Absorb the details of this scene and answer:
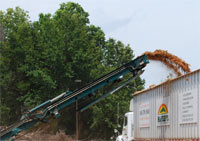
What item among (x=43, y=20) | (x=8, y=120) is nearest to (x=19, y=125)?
(x=8, y=120)

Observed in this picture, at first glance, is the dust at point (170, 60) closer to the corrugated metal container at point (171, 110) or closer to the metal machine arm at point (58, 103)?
the metal machine arm at point (58, 103)

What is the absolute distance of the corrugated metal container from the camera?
44.7 ft

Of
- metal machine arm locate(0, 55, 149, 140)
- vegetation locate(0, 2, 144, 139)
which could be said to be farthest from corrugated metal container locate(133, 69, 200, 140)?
vegetation locate(0, 2, 144, 139)

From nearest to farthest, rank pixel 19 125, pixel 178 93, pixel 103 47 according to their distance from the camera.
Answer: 1. pixel 178 93
2. pixel 19 125
3. pixel 103 47

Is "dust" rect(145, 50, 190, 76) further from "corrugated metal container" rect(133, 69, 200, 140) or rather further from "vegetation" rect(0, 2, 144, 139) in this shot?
"vegetation" rect(0, 2, 144, 139)

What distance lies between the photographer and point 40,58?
54.5 metres

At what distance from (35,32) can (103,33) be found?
12804mm

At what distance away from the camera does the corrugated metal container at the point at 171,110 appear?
44.7 ft

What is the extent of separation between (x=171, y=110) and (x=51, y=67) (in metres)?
40.6

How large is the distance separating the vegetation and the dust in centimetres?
3334

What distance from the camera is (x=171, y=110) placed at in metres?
15.5

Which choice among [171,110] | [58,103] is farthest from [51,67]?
[171,110]

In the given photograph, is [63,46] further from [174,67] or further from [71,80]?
[174,67]

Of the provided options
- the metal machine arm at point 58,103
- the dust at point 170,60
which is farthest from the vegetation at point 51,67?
the dust at point 170,60
